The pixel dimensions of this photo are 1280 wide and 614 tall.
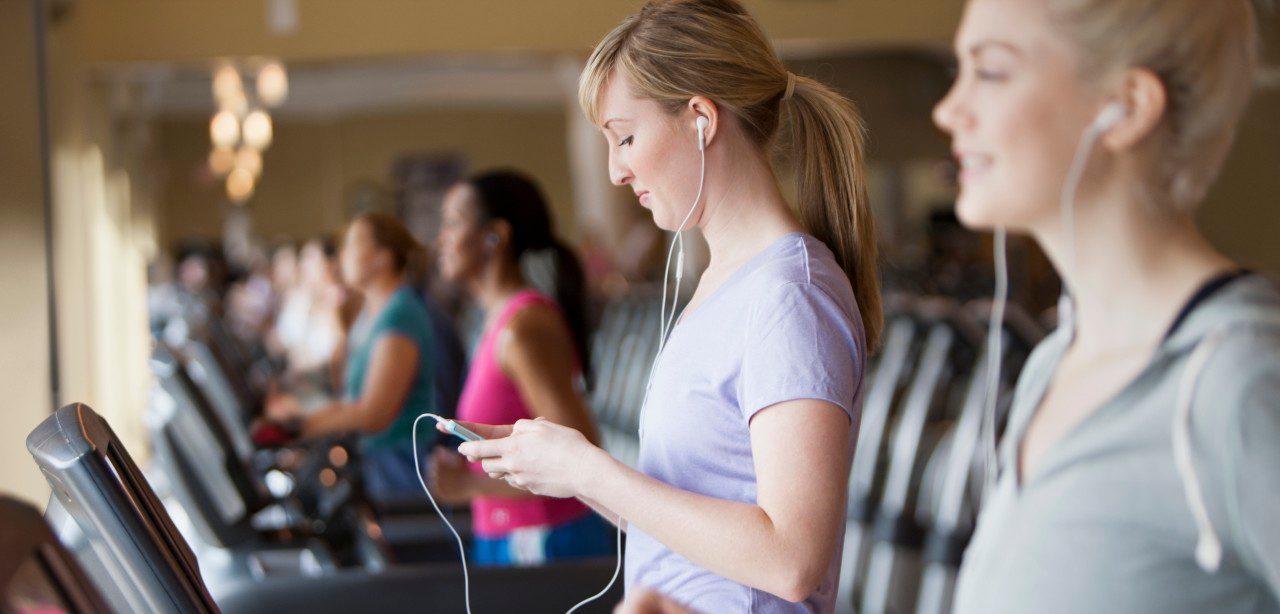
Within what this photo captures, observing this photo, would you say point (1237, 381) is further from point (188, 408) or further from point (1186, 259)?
point (188, 408)

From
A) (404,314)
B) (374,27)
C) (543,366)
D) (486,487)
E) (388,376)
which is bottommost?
(388,376)

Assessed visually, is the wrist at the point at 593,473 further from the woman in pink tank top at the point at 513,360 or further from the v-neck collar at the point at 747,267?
the woman in pink tank top at the point at 513,360

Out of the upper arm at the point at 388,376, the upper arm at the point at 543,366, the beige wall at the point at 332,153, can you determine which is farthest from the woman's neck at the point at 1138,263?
the beige wall at the point at 332,153

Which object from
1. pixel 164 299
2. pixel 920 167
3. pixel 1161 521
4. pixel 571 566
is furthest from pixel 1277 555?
pixel 920 167

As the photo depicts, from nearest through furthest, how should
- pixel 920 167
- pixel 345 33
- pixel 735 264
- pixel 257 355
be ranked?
1. pixel 735 264
2. pixel 345 33
3. pixel 257 355
4. pixel 920 167

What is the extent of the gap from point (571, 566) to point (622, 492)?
106 centimetres

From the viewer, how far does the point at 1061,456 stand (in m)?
0.84

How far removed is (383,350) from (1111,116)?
240 centimetres

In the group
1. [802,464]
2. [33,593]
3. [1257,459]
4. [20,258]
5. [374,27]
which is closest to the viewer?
[33,593]

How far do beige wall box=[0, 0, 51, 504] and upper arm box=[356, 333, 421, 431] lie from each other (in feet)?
2.27

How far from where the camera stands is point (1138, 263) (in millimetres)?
840

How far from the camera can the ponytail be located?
4.04 feet

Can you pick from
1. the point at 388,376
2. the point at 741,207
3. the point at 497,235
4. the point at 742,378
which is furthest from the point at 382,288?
the point at 742,378

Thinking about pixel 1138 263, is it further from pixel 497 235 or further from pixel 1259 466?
pixel 497 235
